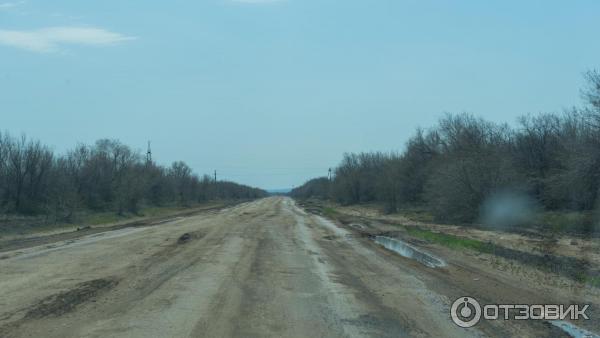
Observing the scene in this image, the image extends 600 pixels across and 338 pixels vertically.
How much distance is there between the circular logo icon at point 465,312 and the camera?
8.75 m

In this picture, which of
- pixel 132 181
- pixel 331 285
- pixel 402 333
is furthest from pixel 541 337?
pixel 132 181

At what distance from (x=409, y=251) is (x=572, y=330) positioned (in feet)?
41.3

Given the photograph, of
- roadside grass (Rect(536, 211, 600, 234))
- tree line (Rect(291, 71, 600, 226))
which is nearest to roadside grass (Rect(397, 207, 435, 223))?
tree line (Rect(291, 71, 600, 226))

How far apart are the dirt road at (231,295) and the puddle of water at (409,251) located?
2.10ft

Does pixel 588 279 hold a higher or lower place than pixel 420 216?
lower

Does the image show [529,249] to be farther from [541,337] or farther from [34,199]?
[34,199]

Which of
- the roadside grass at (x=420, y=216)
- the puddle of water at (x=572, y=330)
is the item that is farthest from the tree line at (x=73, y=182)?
the puddle of water at (x=572, y=330)

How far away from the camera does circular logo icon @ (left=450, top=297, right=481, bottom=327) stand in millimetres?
8748

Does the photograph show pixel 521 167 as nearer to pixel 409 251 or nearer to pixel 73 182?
pixel 409 251

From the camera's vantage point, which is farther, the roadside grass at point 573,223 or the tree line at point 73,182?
the tree line at point 73,182

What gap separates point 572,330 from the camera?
8305 mm

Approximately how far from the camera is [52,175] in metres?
61.7

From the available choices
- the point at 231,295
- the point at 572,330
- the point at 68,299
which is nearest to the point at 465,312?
the point at 572,330

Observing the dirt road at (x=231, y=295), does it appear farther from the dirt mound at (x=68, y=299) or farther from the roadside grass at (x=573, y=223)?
the roadside grass at (x=573, y=223)
